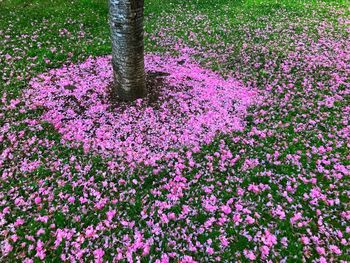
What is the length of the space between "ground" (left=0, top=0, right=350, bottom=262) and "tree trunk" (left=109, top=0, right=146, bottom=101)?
535 millimetres

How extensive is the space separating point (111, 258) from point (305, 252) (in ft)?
11.3

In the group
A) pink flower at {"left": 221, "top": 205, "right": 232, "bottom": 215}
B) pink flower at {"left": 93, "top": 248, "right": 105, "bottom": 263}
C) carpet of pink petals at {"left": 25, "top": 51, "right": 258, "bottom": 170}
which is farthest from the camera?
carpet of pink petals at {"left": 25, "top": 51, "right": 258, "bottom": 170}

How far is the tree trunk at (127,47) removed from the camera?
7.10 m

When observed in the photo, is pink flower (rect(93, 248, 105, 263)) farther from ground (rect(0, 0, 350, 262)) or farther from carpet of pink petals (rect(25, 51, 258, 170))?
carpet of pink petals (rect(25, 51, 258, 170))

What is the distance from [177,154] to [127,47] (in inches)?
123

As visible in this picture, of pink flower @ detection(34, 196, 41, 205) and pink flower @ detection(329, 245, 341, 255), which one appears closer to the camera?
pink flower @ detection(329, 245, 341, 255)

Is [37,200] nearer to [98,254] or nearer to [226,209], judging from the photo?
[98,254]

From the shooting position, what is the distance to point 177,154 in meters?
7.02

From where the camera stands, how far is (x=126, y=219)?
5547 millimetres

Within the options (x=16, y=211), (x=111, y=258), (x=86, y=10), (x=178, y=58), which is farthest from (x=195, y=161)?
(x=86, y=10)

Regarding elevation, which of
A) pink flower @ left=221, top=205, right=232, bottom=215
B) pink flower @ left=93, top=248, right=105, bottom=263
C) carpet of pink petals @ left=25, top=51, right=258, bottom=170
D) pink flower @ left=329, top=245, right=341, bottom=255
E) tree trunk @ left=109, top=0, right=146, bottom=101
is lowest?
pink flower @ left=93, top=248, right=105, bottom=263

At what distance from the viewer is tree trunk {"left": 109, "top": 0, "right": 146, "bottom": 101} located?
7098 millimetres

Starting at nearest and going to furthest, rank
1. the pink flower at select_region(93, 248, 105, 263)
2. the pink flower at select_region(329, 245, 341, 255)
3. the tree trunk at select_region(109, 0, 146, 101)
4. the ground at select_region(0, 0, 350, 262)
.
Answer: the pink flower at select_region(93, 248, 105, 263), the pink flower at select_region(329, 245, 341, 255), the ground at select_region(0, 0, 350, 262), the tree trunk at select_region(109, 0, 146, 101)

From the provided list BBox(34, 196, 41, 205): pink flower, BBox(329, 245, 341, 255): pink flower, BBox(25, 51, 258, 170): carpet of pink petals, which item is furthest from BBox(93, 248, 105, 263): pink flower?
BBox(329, 245, 341, 255): pink flower
